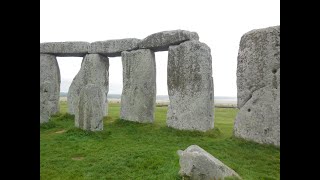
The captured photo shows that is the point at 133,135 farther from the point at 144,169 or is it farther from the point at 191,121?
the point at 144,169

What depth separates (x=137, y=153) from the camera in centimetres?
820

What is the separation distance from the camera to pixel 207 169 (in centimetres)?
549

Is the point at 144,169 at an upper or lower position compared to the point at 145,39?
lower

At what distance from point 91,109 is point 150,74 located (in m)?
3.63

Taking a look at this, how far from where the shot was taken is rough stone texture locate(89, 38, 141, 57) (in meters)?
14.8

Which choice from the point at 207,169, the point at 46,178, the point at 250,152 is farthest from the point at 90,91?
the point at 207,169

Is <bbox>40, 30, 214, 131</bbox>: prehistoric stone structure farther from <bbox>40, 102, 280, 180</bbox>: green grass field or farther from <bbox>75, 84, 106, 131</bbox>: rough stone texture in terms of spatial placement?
<bbox>40, 102, 280, 180</bbox>: green grass field

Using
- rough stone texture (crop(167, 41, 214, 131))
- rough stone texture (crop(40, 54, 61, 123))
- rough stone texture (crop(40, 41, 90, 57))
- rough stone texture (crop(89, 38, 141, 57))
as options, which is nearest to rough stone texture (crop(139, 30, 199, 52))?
rough stone texture (crop(167, 41, 214, 131))

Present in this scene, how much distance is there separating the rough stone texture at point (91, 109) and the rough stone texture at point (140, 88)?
264 cm

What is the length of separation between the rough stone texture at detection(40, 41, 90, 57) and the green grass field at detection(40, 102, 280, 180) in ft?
18.8

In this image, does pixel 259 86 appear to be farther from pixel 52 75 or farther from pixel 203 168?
pixel 52 75

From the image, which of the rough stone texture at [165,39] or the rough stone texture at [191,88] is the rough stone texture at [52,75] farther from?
the rough stone texture at [191,88]

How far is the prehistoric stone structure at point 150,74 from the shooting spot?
1176 cm
